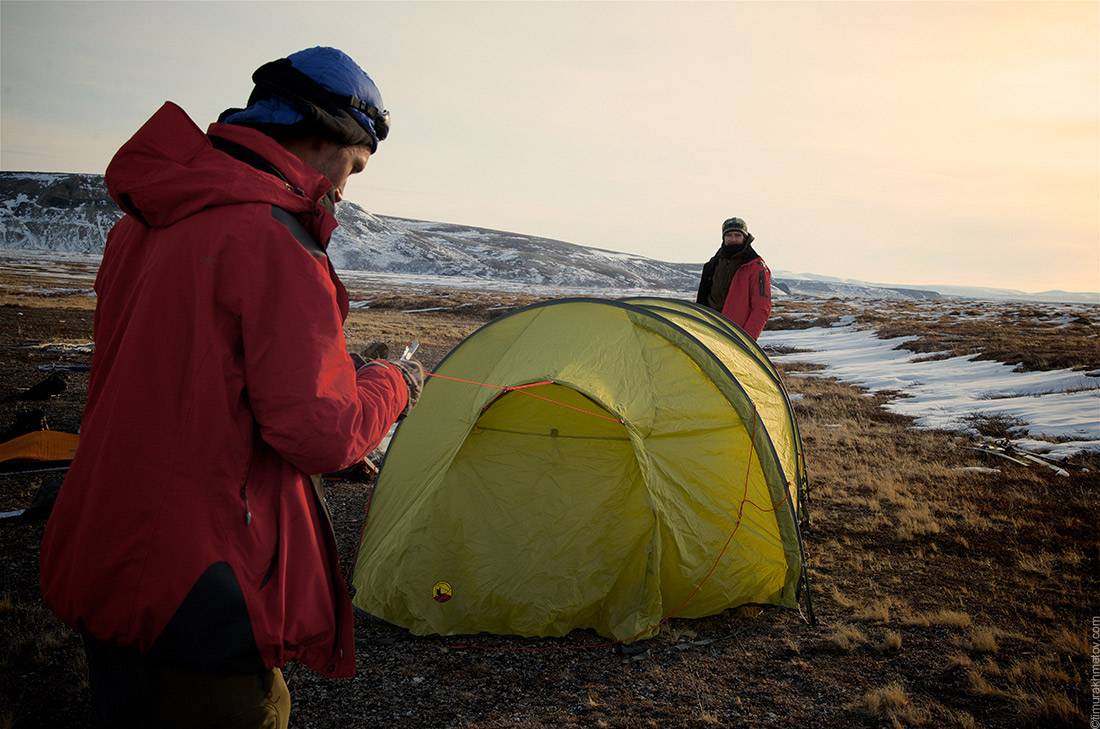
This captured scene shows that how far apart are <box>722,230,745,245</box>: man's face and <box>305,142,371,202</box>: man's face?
723 centimetres

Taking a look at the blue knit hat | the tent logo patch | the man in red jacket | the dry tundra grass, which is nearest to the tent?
the tent logo patch

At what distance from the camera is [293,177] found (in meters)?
1.70

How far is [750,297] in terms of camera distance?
8406 mm

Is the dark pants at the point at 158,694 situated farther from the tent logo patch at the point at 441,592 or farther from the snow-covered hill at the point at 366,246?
the snow-covered hill at the point at 366,246

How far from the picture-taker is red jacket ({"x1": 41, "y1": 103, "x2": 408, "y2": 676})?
1482 mm

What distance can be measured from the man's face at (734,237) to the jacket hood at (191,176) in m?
7.56

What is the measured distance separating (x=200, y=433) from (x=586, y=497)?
3577 mm

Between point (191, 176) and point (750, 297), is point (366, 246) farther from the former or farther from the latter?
point (191, 176)

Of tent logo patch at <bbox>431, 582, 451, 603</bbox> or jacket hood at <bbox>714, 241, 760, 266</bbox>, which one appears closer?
tent logo patch at <bbox>431, 582, 451, 603</bbox>

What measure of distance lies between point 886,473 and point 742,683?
5.25m

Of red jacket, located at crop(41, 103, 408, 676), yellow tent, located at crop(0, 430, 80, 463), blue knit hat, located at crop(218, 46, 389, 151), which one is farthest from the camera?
yellow tent, located at crop(0, 430, 80, 463)

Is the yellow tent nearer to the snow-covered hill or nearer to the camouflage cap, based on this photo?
the camouflage cap

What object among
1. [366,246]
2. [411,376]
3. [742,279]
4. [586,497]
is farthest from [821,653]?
[366,246]

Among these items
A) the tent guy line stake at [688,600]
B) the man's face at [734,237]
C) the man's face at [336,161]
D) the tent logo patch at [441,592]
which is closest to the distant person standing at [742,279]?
the man's face at [734,237]
